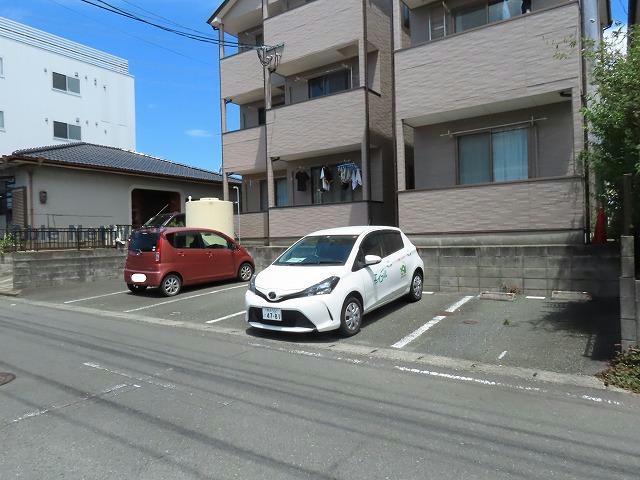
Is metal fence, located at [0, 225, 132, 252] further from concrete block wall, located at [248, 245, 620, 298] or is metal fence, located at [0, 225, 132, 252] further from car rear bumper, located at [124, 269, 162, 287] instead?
concrete block wall, located at [248, 245, 620, 298]

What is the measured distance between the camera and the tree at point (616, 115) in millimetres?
5781

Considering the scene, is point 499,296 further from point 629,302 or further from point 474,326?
point 629,302

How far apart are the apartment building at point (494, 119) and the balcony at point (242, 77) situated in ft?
19.0

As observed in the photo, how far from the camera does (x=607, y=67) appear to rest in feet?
20.3

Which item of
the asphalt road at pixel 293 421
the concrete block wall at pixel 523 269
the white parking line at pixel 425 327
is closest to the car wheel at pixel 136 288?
the asphalt road at pixel 293 421

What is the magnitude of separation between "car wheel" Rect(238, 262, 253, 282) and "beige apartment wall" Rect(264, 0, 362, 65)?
6456 mm

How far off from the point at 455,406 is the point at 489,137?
8.74 m

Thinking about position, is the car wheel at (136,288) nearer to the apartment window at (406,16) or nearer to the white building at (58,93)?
the apartment window at (406,16)

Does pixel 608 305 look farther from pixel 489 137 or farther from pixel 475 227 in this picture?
pixel 489 137

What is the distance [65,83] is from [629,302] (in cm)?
3404

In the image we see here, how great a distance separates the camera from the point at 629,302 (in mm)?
5457

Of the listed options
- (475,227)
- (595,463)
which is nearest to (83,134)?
(475,227)

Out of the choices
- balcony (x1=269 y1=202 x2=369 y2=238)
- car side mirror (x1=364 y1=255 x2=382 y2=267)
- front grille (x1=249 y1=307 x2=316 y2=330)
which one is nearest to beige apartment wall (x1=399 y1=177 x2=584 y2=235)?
balcony (x1=269 y1=202 x2=369 y2=238)

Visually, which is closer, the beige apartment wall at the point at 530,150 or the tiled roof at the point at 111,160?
the beige apartment wall at the point at 530,150
